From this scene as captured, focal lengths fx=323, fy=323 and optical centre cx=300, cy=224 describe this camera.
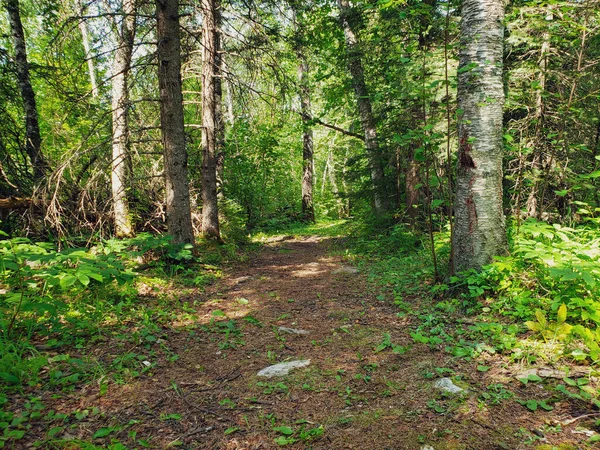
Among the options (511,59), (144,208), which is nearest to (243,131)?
(144,208)

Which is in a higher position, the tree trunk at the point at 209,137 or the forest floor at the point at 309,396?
the tree trunk at the point at 209,137

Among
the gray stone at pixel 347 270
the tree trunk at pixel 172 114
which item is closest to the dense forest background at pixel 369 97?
the tree trunk at pixel 172 114

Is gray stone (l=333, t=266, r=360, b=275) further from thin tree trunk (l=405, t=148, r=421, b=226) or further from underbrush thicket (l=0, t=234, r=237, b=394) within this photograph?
underbrush thicket (l=0, t=234, r=237, b=394)

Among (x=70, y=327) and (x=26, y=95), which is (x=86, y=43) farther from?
(x=70, y=327)

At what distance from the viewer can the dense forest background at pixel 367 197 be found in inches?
113

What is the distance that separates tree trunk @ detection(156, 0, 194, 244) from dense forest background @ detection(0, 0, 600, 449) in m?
0.03

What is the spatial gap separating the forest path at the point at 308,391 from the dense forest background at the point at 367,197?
0.07 metres

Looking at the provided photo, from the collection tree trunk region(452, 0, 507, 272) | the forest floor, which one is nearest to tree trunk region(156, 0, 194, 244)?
the forest floor

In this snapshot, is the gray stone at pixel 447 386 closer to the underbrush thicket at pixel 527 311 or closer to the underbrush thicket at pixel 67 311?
the underbrush thicket at pixel 527 311

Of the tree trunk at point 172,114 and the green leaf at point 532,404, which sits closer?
the green leaf at point 532,404

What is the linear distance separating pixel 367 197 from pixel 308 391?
24.5 feet

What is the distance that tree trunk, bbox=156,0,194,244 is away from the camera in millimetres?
5992

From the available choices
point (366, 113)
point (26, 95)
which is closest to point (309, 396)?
point (366, 113)

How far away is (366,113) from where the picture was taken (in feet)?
31.3
